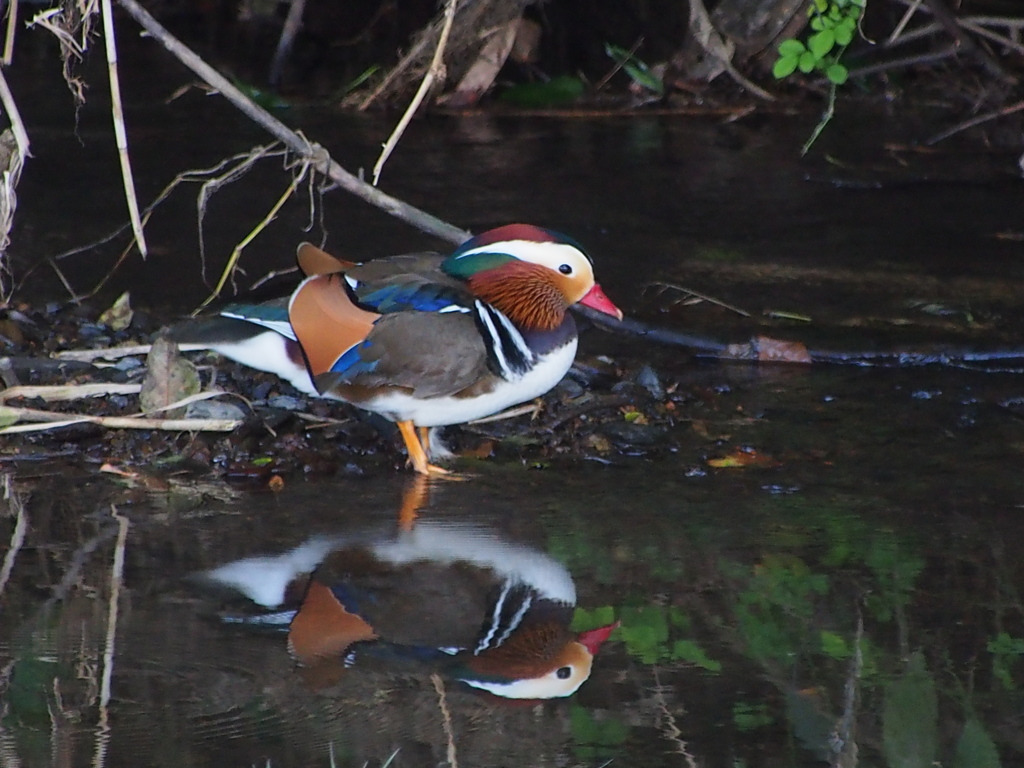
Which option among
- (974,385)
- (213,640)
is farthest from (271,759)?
(974,385)

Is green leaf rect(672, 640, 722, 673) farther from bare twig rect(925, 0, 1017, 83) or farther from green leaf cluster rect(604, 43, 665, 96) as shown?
green leaf cluster rect(604, 43, 665, 96)

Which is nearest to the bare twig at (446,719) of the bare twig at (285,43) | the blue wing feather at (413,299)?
the blue wing feather at (413,299)

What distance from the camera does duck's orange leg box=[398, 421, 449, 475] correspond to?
4215mm

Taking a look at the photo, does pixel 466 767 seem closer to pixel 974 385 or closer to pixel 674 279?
pixel 974 385

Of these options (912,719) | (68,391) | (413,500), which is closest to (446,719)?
(912,719)

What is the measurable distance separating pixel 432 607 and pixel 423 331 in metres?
1.11

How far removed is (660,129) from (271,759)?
686 centimetres

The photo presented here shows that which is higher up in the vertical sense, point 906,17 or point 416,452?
point 906,17

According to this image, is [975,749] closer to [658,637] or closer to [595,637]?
[658,637]

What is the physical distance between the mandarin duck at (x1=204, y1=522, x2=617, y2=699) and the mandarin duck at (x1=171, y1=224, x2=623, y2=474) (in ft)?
1.76

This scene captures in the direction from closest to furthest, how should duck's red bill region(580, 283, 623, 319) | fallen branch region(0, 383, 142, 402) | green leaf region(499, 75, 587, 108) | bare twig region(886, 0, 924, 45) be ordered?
fallen branch region(0, 383, 142, 402) → duck's red bill region(580, 283, 623, 319) → bare twig region(886, 0, 924, 45) → green leaf region(499, 75, 587, 108)

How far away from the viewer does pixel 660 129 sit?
8859 mm

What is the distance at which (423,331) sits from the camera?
413 cm

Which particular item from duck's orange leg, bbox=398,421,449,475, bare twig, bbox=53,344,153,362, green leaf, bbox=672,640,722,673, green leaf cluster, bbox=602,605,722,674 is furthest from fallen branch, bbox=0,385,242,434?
green leaf, bbox=672,640,722,673
